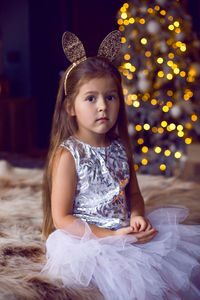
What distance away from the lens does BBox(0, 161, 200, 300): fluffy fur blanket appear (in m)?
1.02

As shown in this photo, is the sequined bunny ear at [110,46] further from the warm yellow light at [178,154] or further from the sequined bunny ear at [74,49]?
the warm yellow light at [178,154]

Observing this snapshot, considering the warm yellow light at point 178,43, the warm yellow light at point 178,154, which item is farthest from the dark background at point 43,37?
the warm yellow light at point 178,154

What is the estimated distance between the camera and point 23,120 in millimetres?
4746

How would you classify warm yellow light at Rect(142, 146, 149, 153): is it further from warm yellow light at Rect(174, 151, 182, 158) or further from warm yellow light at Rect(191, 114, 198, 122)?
warm yellow light at Rect(191, 114, 198, 122)

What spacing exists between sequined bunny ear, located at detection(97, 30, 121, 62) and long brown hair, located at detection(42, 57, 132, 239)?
0.05 m

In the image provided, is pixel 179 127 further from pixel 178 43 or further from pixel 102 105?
pixel 102 105

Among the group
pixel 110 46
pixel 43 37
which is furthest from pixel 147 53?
pixel 43 37

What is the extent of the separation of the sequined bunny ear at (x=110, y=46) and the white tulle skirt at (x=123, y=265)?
0.52m

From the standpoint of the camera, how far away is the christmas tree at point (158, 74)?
291 cm

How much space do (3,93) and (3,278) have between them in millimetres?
3921

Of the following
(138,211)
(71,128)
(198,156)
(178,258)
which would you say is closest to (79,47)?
(71,128)

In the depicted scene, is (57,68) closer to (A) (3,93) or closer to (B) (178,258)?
(A) (3,93)

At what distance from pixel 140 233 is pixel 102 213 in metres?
0.15

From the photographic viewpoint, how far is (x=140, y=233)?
3.88 feet
